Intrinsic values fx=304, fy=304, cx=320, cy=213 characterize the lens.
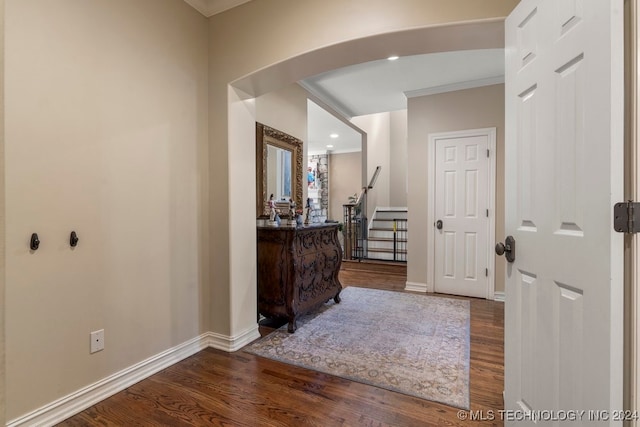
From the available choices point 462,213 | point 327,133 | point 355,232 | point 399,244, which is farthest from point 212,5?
point 399,244

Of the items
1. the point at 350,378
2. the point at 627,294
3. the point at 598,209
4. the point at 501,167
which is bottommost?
the point at 350,378

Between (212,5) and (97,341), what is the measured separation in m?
2.55

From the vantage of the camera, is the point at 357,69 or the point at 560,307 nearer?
the point at 560,307

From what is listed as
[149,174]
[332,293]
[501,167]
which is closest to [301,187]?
[332,293]

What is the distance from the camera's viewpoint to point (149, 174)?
2.05 meters

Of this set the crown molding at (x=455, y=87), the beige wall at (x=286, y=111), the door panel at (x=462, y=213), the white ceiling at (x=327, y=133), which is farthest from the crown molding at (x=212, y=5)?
the door panel at (x=462, y=213)

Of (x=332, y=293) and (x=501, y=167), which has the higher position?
(x=501, y=167)

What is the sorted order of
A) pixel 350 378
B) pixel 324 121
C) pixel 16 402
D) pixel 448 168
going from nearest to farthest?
pixel 16 402 → pixel 350 378 → pixel 448 168 → pixel 324 121

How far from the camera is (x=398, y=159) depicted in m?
7.88

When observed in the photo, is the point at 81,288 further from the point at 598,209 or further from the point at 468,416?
the point at 598,209

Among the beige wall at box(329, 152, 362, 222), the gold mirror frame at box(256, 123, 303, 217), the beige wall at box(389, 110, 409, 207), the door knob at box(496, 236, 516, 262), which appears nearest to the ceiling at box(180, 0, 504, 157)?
the gold mirror frame at box(256, 123, 303, 217)

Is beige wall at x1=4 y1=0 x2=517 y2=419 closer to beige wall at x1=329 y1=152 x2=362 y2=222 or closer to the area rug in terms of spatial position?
the area rug

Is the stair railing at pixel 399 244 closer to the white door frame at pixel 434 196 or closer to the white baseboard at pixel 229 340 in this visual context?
the white door frame at pixel 434 196

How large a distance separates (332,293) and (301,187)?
1447mm
